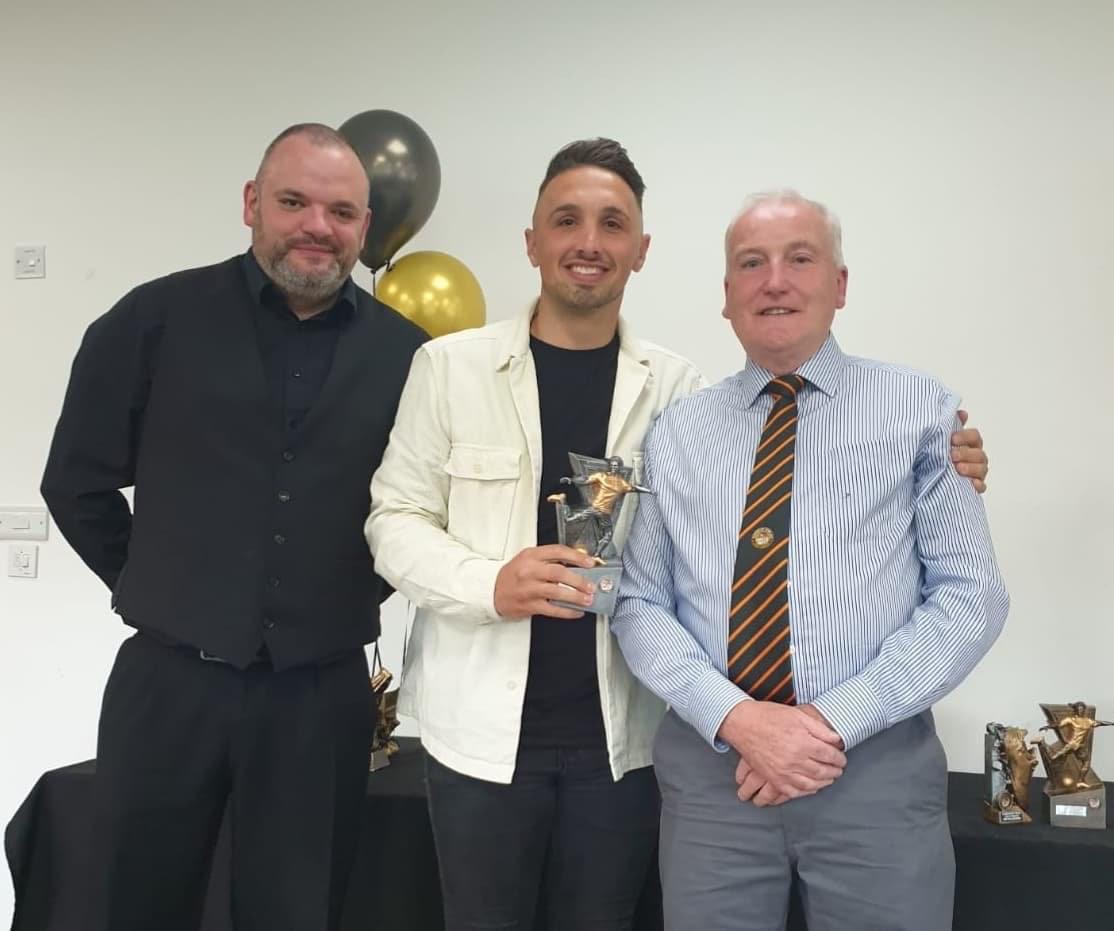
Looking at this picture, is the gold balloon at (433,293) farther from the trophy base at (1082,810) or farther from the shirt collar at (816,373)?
the trophy base at (1082,810)

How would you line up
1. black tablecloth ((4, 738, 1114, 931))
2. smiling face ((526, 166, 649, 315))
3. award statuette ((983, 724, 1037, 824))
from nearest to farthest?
smiling face ((526, 166, 649, 315)), black tablecloth ((4, 738, 1114, 931)), award statuette ((983, 724, 1037, 824))

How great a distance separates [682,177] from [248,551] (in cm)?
177

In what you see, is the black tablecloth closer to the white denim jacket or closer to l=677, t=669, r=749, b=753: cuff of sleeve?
the white denim jacket

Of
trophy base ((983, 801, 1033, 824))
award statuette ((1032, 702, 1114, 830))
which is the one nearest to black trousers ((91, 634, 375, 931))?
trophy base ((983, 801, 1033, 824))

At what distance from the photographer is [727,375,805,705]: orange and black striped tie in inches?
52.5

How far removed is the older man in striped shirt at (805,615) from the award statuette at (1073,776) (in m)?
0.89

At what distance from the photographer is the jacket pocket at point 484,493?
156 centimetres

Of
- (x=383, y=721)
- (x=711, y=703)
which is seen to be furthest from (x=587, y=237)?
(x=383, y=721)

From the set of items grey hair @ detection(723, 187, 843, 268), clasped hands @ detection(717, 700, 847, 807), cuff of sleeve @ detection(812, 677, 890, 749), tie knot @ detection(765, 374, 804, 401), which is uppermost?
grey hair @ detection(723, 187, 843, 268)

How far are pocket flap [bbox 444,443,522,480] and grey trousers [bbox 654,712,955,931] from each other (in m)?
0.57

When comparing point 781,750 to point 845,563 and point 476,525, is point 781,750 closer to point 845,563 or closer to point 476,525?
point 845,563

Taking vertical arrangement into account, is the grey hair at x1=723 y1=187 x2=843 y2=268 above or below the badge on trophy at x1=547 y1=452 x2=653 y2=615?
above

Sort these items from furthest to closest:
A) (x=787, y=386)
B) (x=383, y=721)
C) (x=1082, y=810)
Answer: (x=383, y=721), (x=1082, y=810), (x=787, y=386)

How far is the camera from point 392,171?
7.63 feet
